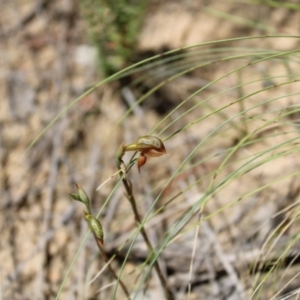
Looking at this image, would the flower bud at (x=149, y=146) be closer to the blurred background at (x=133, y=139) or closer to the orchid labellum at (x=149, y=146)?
the orchid labellum at (x=149, y=146)

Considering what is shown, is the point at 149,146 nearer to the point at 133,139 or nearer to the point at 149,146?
the point at 149,146

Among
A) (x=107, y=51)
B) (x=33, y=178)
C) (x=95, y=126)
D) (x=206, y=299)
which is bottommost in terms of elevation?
(x=206, y=299)

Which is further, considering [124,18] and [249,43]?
[249,43]

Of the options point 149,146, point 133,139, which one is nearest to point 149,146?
point 149,146

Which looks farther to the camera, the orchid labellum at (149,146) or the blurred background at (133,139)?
the blurred background at (133,139)

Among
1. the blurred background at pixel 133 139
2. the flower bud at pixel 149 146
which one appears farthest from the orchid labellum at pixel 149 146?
the blurred background at pixel 133 139

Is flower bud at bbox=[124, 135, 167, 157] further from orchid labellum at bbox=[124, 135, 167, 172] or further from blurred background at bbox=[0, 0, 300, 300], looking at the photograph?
blurred background at bbox=[0, 0, 300, 300]

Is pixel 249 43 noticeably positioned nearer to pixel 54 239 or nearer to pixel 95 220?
pixel 54 239

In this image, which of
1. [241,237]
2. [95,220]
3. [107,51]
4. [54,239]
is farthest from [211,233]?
[107,51]

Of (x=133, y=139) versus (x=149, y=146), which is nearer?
(x=149, y=146)
